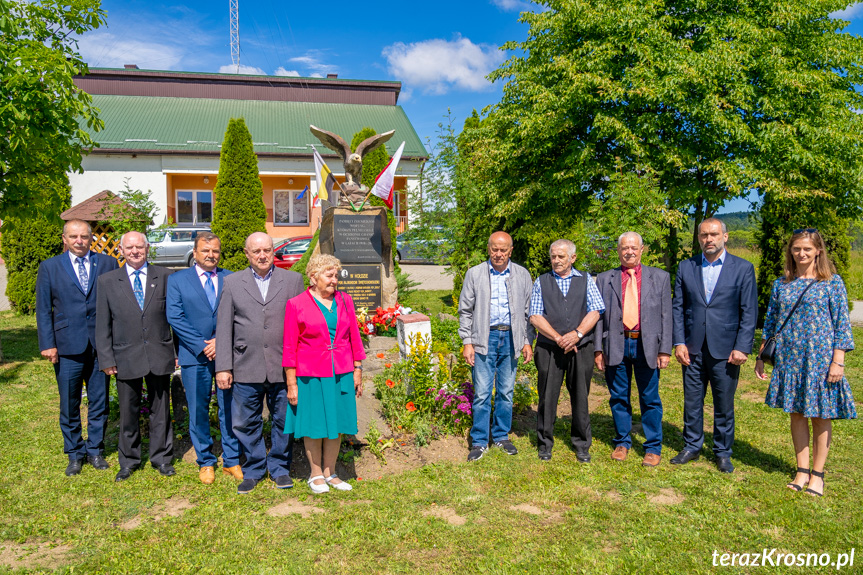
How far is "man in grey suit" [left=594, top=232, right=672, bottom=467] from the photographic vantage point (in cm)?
425

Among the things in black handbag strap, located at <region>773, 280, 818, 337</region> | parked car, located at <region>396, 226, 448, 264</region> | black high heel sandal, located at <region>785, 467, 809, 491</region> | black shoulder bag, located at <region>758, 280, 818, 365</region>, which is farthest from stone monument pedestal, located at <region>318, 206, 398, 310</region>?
black high heel sandal, located at <region>785, 467, 809, 491</region>

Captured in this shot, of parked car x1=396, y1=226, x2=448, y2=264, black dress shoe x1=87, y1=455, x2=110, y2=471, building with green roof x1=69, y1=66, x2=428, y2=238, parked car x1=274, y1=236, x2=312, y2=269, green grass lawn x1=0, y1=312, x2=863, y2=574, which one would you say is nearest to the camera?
green grass lawn x1=0, y1=312, x2=863, y2=574

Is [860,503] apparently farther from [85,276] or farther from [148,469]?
[85,276]

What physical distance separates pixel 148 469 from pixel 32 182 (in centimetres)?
541

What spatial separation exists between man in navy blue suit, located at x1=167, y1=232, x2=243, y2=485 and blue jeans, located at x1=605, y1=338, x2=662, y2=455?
2.99 m

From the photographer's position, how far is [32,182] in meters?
7.40

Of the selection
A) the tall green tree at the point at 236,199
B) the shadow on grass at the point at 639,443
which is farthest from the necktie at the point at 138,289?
the tall green tree at the point at 236,199

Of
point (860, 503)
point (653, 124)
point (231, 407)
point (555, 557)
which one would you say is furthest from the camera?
point (653, 124)

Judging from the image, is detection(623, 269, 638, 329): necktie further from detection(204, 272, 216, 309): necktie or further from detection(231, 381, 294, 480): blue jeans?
detection(204, 272, 216, 309): necktie

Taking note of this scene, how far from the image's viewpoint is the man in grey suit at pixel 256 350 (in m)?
3.76

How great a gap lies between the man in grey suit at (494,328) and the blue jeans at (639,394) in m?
0.75

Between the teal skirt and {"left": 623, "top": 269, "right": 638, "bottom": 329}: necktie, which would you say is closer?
the teal skirt

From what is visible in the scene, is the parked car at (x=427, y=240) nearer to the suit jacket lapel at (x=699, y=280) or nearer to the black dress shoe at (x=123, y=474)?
the suit jacket lapel at (x=699, y=280)

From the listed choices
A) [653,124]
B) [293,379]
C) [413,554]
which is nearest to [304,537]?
[413,554]
